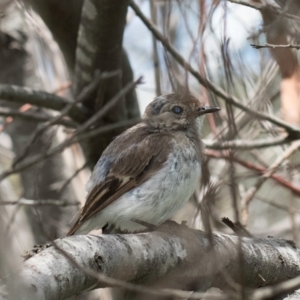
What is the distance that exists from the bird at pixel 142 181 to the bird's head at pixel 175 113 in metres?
0.06

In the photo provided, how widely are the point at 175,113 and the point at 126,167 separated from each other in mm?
782

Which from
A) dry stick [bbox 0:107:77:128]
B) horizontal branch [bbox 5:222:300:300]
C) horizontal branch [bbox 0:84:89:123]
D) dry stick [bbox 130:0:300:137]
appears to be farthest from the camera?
dry stick [bbox 0:107:77:128]

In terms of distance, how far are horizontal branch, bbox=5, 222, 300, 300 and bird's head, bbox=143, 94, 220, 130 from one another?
1.15 metres

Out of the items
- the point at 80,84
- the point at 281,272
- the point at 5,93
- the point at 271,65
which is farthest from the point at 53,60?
the point at 281,272

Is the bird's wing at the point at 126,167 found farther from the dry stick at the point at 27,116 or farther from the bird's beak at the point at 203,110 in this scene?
the dry stick at the point at 27,116

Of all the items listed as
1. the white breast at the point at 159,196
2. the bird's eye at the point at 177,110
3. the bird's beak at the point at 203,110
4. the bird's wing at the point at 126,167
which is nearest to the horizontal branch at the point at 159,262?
the white breast at the point at 159,196

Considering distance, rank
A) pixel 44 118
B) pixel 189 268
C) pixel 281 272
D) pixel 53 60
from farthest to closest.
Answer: pixel 53 60
pixel 44 118
pixel 281 272
pixel 189 268

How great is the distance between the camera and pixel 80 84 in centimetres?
609

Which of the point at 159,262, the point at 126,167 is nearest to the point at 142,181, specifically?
the point at 126,167

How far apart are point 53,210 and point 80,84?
1752 mm

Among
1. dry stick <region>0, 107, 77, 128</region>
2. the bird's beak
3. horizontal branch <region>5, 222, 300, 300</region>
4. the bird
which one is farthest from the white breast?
dry stick <region>0, 107, 77, 128</region>

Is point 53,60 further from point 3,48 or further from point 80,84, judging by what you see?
point 80,84

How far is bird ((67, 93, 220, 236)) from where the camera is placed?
179 inches

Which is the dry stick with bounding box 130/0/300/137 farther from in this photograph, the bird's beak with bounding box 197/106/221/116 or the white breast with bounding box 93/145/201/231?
the white breast with bounding box 93/145/201/231
